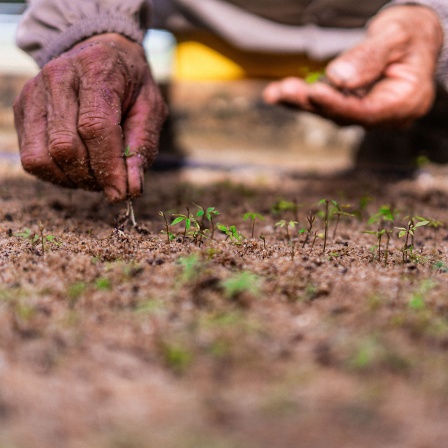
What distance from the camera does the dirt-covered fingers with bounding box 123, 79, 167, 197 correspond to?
1.82m

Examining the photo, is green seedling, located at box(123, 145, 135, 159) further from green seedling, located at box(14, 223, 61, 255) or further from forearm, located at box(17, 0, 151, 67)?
forearm, located at box(17, 0, 151, 67)

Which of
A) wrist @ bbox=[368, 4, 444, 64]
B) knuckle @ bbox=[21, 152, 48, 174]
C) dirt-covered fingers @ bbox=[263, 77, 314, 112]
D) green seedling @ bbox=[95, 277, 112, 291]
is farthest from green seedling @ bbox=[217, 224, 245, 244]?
wrist @ bbox=[368, 4, 444, 64]

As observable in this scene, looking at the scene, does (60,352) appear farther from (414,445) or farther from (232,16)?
(232,16)

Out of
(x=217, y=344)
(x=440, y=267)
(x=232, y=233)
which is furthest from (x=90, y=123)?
(x=440, y=267)

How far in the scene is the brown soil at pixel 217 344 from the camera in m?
0.85

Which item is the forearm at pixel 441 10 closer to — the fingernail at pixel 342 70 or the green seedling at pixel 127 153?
the fingernail at pixel 342 70

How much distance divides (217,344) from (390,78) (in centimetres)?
220

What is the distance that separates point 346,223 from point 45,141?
1323mm

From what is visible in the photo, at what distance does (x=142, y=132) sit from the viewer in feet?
6.42

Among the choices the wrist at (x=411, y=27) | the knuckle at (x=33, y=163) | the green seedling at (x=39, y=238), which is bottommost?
the green seedling at (x=39, y=238)

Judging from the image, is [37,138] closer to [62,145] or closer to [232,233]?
[62,145]

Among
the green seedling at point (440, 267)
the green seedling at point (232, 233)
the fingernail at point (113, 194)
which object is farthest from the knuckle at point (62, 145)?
the green seedling at point (440, 267)

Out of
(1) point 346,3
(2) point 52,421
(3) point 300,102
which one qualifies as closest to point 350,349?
(2) point 52,421

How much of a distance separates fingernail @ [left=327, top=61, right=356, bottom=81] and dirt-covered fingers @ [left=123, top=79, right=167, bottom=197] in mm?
902
